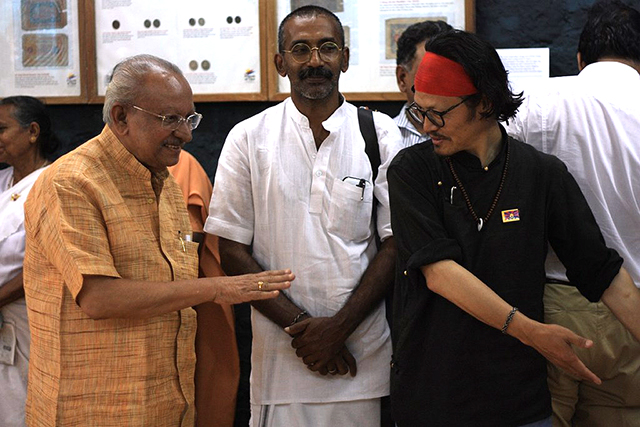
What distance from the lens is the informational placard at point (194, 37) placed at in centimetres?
353

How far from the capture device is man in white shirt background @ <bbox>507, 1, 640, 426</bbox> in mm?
2307

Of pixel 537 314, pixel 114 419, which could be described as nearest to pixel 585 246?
pixel 537 314

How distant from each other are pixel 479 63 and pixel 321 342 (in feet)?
3.45

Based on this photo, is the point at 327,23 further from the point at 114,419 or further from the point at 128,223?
the point at 114,419

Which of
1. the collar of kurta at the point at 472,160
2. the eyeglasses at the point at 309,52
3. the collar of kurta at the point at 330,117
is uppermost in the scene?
the eyeglasses at the point at 309,52

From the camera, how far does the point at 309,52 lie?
264cm

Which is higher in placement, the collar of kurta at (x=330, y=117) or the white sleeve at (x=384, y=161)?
the collar of kurta at (x=330, y=117)

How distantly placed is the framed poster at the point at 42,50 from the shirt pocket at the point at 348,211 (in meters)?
1.75

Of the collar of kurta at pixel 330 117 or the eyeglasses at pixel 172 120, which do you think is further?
the collar of kurta at pixel 330 117

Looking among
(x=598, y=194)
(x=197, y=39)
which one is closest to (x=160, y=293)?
(x=598, y=194)

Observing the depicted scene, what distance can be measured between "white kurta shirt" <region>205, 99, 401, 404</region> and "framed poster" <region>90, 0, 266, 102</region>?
36.3 inches

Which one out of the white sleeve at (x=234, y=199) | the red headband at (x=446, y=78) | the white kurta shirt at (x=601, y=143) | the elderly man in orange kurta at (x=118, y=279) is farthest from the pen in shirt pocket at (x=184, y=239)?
the white kurta shirt at (x=601, y=143)

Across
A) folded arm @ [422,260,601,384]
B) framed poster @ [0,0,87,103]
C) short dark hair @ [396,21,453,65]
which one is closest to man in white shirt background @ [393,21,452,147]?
short dark hair @ [396,21,453,65]

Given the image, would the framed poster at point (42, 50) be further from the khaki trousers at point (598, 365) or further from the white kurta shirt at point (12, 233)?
the khaki trousers at point (598, 365)
